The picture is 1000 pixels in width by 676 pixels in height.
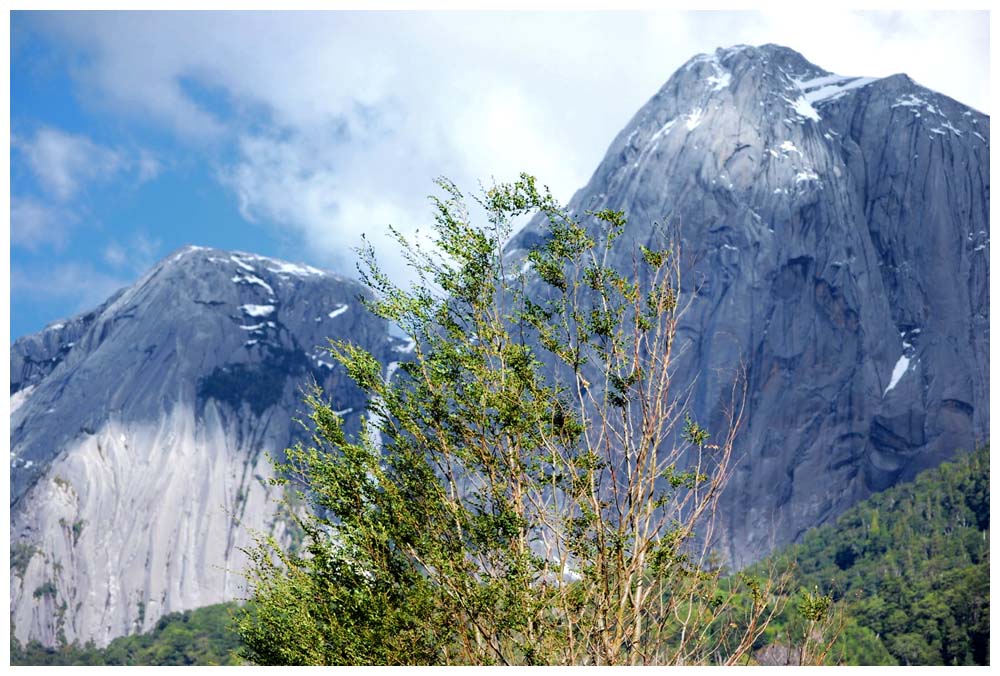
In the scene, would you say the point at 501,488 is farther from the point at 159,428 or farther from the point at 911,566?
the point at 159,428

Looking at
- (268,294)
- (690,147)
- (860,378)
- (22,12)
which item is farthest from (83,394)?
(22,12)

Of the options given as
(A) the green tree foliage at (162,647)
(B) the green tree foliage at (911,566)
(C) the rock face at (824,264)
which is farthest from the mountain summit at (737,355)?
(B) the green tree foliage at (911,566)

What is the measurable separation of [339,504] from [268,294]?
9055 cm

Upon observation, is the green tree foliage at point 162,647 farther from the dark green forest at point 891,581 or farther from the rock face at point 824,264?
the rock face at point 824,264

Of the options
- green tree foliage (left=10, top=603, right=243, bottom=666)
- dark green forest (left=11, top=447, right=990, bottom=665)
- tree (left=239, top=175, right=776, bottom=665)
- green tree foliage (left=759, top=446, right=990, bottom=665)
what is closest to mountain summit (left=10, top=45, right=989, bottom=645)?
green tree foliage (left=10, top=603, right=243, bottom=666)

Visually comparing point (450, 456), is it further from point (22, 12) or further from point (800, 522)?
point (800, 522)

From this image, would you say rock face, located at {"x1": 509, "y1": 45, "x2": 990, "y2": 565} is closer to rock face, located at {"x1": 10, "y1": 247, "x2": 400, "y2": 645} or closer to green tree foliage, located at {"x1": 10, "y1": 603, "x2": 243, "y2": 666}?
rock face, located at {"x1": 10, "y1": 247, "x2": 400, "y2": 645}

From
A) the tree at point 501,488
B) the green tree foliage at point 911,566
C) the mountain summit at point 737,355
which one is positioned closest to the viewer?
the tree at point 501,488

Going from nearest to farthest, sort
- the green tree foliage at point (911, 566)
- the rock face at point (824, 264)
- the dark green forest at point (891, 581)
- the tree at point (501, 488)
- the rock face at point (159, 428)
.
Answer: the tree at point (501, 488) < the green tree foliage at point (911, 566) < the dark green forest at point (891, 581) < the rock face at point (824, 264) < the rock face at point (159, 428)

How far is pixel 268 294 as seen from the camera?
9556cm

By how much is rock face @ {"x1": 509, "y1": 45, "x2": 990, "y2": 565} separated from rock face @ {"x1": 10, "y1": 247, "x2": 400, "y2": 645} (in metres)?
30.2

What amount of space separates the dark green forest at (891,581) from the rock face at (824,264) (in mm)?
6179

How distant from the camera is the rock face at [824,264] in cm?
7681

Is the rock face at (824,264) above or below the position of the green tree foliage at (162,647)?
above
